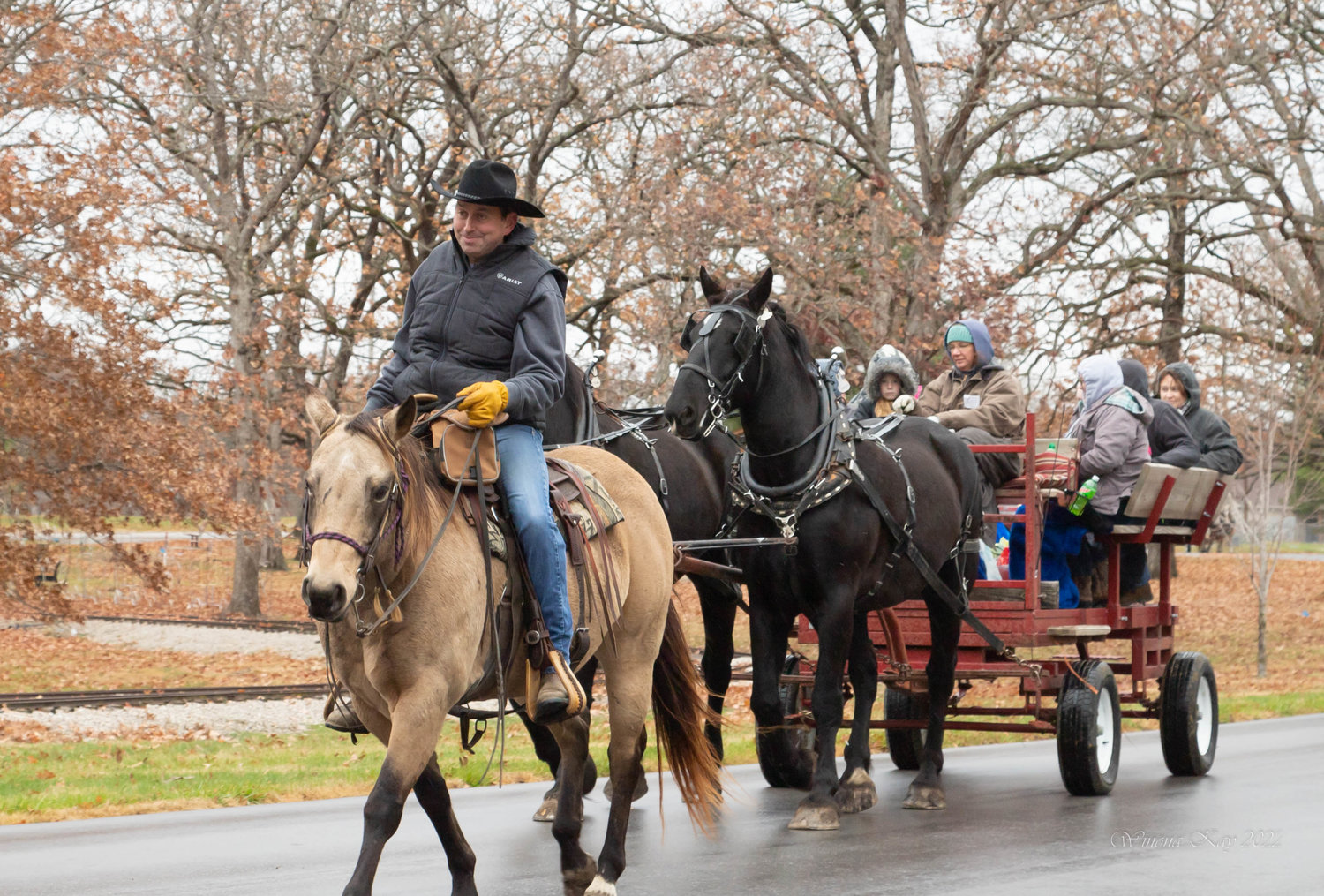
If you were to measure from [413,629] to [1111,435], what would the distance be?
6.05 metres

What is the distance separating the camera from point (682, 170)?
23.5 meters

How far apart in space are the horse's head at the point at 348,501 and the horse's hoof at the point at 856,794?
444 cm

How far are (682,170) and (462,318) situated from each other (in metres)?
17.8

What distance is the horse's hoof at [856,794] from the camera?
8.73 metres

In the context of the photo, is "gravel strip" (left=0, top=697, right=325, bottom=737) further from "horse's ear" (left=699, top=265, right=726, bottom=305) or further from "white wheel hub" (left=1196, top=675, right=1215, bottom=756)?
"white wheel hub" (left=1196, top=675, right=1215, bottom=756)

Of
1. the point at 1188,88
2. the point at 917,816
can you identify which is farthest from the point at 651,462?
the point at 1188,88

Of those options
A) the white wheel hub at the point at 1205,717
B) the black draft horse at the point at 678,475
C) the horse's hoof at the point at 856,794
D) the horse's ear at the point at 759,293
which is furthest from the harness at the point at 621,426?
the white wheel hub at the point at 1205,717

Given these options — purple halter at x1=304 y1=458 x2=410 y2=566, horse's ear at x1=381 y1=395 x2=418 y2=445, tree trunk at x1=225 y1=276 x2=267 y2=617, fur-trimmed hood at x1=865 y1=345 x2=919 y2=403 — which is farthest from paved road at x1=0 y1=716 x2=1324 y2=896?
tree trunk at x1=225 y1=276 x2=267 y2=617

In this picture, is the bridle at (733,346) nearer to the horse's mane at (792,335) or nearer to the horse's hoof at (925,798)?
the horse's mane at (792,335)

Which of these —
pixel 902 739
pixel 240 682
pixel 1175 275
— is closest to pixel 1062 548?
pixel 902 739

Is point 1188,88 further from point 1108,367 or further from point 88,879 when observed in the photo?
point 88,879

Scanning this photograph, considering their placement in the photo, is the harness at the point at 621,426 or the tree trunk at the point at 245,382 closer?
the harness at the point at 621,426

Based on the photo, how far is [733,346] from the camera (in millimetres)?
8047

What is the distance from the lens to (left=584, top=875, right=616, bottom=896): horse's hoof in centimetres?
605
